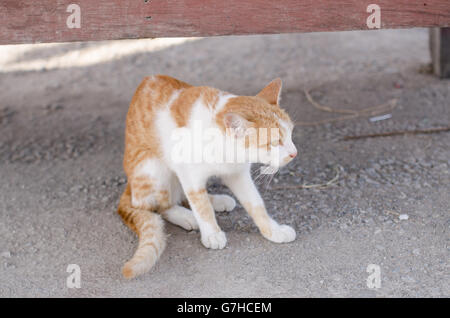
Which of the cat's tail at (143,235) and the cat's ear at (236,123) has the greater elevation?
the cat's ear at (236,123)

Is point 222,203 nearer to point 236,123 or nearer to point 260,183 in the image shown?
point 260,183

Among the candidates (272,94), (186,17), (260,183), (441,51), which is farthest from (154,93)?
(441,51)

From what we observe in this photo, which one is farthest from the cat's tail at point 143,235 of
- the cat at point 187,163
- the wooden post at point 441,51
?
the wooden post at point 441,51

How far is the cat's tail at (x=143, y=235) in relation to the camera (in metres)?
2.18

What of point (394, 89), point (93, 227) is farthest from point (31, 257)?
point (394, 89)

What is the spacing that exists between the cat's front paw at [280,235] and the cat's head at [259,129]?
41cm

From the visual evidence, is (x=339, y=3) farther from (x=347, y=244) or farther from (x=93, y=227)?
(x=93, y=227)

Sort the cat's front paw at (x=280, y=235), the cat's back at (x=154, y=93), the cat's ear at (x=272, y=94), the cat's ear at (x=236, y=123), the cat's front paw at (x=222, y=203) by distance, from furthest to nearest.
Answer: the cat's front paw at (x=222, y=203)
the cat's back at (x=154, y=93)
the cat's front paw at (x=280, y=235)
the cat's ear at (x=272, y=94)
the cat's ear at (x=236, y=123)

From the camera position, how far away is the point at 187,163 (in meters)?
2.39

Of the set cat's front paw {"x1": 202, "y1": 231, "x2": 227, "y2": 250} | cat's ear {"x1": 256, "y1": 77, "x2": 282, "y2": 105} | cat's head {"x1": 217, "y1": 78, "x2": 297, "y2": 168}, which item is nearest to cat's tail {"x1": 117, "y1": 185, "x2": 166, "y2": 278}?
cat's front paw {"x1": 202, "y1": 231, "x2": 227, "y2": 250}

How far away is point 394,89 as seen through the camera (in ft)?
14.4

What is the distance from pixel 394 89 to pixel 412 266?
243cm

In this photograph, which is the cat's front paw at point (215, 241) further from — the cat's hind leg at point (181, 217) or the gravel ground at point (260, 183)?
the cat's hind leg at point (181, 217)

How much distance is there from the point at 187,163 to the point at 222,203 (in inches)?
20.0
